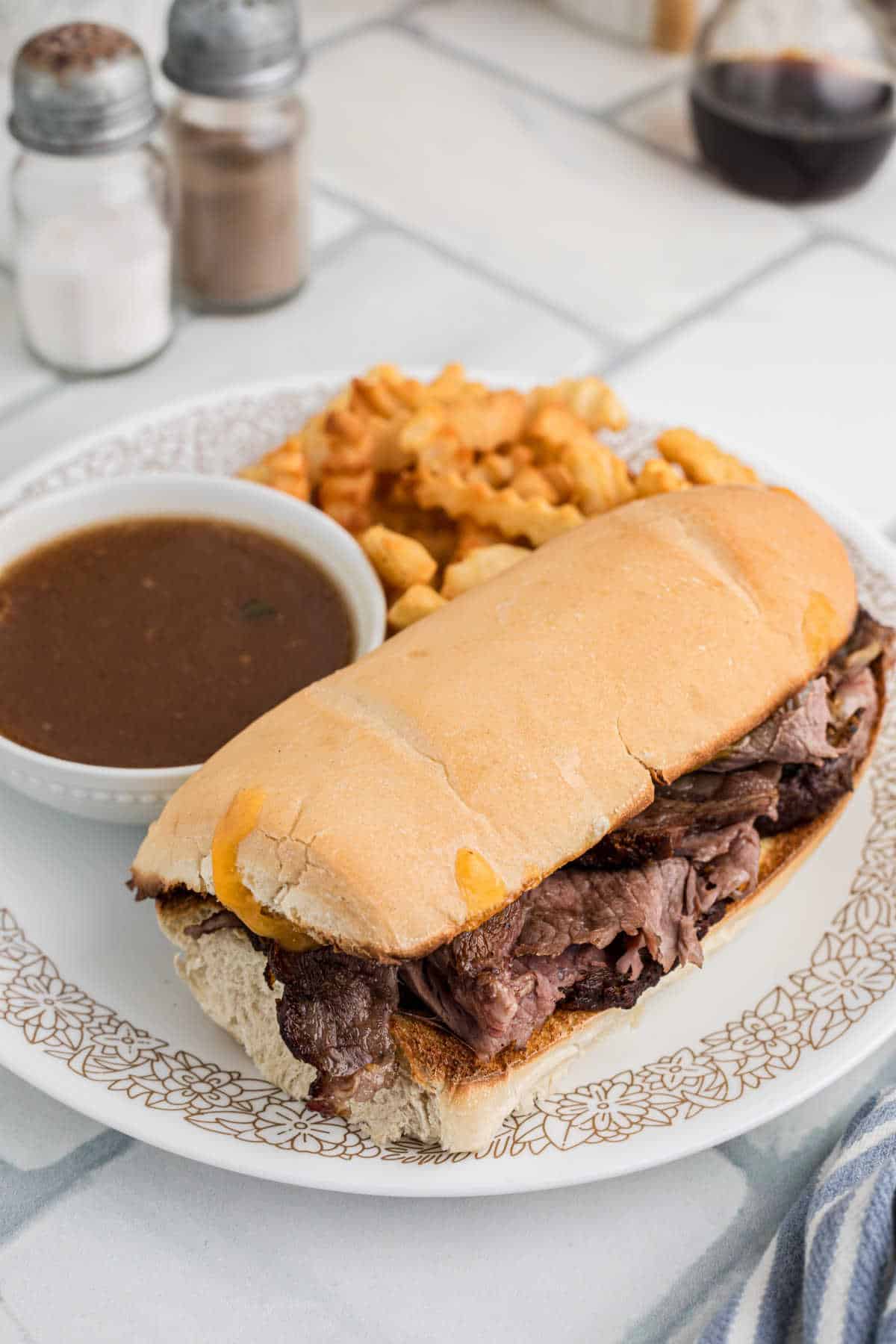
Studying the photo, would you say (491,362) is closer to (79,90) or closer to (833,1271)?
(79,90)

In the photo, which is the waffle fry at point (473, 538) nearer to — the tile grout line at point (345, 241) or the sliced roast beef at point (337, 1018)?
the sliced roast beef at point (337, 1018)

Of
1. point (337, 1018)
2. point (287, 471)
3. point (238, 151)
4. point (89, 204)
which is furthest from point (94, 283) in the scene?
point (337, 1018)

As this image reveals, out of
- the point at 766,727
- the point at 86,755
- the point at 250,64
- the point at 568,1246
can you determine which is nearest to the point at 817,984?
the point at 766,727

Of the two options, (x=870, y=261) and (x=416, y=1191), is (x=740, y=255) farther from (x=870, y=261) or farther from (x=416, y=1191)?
(x=416, y=1191)

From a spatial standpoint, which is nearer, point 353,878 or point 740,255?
point 353,878

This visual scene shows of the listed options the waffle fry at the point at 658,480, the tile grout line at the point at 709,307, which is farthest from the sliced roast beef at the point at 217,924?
the tile grout line at the point at 709,307

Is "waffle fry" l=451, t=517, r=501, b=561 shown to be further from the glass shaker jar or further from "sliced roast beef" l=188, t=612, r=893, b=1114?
the glass shaker jar
